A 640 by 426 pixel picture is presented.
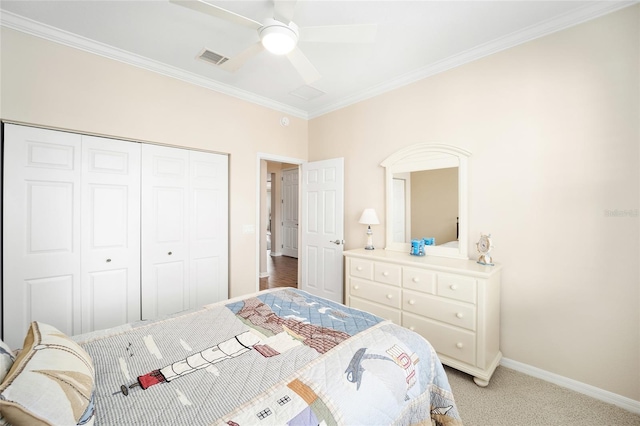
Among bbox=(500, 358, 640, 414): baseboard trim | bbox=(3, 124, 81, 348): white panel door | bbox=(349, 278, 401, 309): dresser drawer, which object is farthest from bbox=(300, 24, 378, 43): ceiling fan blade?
bbox=(500, 358, 640, 414): baseboard trim

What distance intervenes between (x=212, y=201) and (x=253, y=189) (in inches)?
21.9

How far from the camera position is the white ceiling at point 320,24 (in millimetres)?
A: 2043

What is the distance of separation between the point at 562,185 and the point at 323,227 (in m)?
2.59

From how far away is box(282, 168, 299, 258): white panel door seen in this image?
288 inches

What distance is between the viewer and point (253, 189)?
3.65m

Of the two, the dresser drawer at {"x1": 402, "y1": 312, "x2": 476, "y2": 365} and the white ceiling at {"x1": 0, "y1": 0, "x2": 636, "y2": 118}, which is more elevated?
A: the white ceiling at {"x1": 0, "y1": 0, "x2": 636, "y2": 118}

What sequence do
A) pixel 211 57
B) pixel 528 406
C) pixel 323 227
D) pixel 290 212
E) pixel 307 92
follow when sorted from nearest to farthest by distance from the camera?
pixel 528 406
pixel 211 57
pixel 307 92
pixel 323 227
pixel 290 212

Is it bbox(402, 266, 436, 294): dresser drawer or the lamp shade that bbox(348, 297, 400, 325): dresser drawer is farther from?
the lamp shade

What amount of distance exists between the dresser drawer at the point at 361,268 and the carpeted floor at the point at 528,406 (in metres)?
1.14

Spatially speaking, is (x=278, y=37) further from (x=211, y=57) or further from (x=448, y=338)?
(x=448, y=338)

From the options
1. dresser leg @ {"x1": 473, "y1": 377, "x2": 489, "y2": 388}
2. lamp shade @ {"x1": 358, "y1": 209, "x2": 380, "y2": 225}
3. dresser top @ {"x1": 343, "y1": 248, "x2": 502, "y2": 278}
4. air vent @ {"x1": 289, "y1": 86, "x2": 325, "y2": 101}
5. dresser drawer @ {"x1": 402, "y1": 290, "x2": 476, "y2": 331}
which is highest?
air vent @ {"x1": 289, "y1": 86, "x2": 325, "y2": 101}

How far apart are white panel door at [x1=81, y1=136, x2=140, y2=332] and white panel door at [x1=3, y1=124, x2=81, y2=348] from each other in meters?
0.07

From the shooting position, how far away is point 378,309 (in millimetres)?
2852

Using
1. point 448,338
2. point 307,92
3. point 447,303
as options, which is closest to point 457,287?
point 447,303
